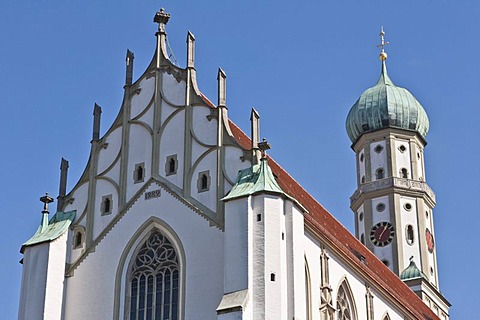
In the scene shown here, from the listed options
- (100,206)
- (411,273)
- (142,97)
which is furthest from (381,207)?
(100,206)

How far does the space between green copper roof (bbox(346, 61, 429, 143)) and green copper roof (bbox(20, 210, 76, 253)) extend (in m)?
29.0

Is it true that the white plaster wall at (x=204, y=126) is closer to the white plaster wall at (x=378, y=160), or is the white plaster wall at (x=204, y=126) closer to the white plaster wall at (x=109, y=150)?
the white plaster wall at (x=109, y=150)

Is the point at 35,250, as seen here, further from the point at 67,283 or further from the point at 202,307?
the point at 202,307

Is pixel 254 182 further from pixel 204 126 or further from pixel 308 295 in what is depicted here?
pixel 308 295

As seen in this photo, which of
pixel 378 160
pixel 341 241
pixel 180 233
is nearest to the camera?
pixel 180 233

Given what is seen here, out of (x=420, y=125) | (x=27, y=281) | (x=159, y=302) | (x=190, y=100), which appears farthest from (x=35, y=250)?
(x=420, y=125)

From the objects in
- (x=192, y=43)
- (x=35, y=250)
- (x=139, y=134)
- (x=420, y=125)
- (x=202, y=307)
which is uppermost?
(x=420, y=125)

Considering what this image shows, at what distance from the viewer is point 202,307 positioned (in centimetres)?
3456

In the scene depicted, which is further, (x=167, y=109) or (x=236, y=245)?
(x=167, y=109)

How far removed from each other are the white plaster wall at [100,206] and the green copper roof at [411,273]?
24388mm

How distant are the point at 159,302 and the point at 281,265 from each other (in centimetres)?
465

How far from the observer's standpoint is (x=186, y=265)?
35594mm

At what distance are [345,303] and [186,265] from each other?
7739 mm

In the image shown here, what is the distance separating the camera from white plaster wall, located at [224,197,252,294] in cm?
3350
